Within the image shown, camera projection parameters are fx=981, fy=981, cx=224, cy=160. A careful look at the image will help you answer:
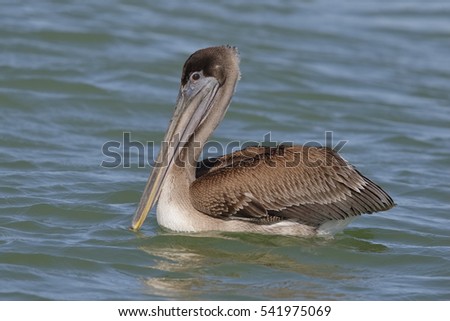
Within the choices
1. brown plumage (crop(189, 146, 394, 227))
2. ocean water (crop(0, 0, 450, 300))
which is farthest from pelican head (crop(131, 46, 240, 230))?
ocean water (crop(0, 0, 450, 300))

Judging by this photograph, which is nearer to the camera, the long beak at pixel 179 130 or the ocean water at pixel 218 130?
the ocean water at pixel 218 130

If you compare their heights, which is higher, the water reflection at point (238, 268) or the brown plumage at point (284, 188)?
the brown plumage at point (284, 188)

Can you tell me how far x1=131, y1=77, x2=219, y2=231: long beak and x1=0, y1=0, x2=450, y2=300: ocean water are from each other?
32 cm

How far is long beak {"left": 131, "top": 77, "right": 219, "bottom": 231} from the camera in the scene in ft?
29.0

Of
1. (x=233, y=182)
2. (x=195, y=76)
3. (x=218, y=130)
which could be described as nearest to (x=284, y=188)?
(x=233, y=182)

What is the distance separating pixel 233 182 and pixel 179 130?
73 centimetres

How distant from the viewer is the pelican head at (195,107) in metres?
8.87

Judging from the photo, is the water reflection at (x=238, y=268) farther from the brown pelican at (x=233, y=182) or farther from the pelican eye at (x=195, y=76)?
the pelican eye at (x=195, y=76)

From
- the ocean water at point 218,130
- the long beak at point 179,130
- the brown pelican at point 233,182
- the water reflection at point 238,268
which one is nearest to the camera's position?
the water reflection at point 238,268

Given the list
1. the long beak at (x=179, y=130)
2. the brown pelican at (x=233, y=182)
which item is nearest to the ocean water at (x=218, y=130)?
the brown pelican at (x=233, y=182)

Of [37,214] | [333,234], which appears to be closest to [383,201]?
[333,234]

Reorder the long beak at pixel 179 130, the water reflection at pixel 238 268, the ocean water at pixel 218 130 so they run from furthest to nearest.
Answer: the long beak at pixel 179 130 < the ocean water at pixel 218 130 < the water reflection at pixel 238 268

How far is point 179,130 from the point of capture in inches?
354

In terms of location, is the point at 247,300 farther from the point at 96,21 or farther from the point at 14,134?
the point at 96,21
